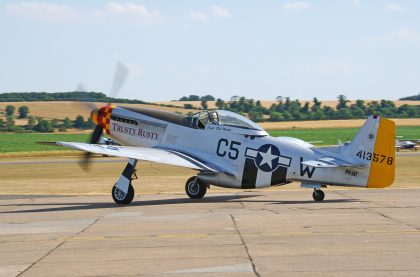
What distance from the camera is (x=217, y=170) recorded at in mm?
22500

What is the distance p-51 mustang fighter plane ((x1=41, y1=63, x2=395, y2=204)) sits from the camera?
20.3 metres

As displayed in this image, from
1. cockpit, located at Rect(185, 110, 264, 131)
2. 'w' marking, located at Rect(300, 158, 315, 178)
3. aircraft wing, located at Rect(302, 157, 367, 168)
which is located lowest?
'w' marking, located at Rect(300, 158, 315, 178)

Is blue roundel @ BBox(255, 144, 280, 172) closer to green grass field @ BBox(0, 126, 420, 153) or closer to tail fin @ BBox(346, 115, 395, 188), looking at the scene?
tail fin @ BBox(346, 115, 395, 188)

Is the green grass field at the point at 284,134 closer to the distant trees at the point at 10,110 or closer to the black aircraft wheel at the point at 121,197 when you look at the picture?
the distant trees at the point at 10,110

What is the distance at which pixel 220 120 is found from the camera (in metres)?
23.0

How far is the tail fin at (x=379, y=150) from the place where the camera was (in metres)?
20.1

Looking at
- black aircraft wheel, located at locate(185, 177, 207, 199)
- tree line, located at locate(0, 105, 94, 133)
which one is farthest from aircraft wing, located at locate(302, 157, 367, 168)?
tree line, located at locate(0, 105, 94, 133)

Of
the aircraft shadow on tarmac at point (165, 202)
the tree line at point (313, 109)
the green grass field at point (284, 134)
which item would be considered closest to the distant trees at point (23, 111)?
the green grass field at point (284, 134)

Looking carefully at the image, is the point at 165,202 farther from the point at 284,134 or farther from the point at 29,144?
the point at 284,134

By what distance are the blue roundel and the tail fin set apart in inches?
95.7

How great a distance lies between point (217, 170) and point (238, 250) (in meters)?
10.4

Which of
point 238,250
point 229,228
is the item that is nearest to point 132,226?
point 229,228

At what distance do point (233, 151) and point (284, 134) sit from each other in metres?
84.9

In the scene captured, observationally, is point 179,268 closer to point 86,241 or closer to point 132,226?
point 86,241
